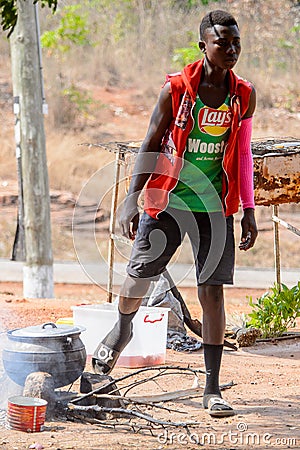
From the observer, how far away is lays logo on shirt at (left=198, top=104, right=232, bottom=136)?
4316mm

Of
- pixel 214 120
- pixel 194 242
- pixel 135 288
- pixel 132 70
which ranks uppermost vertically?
pixel 132 70

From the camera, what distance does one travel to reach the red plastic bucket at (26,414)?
13.0 feet

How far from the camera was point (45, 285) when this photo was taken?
31.5 ft

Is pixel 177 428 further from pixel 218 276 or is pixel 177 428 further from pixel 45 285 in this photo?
pixel 45 285

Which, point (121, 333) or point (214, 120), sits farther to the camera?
point (121, 333)

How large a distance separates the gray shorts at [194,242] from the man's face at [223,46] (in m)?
0.74

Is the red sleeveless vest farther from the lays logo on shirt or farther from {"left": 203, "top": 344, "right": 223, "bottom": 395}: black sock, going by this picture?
{"left": 203, "top": 344, "right": 223, "bottom": 395}: black sock

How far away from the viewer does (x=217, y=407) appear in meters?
4.31

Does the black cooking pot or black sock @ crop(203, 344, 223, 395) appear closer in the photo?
the black cooking pot

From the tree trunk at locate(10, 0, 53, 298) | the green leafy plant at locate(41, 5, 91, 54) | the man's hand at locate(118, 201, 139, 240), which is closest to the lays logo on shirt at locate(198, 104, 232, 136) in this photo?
the man's hand at locate(118, 201, 139, 240)

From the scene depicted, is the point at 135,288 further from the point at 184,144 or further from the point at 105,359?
the point at 184,144

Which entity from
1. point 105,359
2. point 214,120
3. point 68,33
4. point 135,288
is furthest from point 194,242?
point 68,33

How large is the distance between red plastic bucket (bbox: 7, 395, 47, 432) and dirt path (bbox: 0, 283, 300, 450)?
0.14ft

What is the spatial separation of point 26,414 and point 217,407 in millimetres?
948
